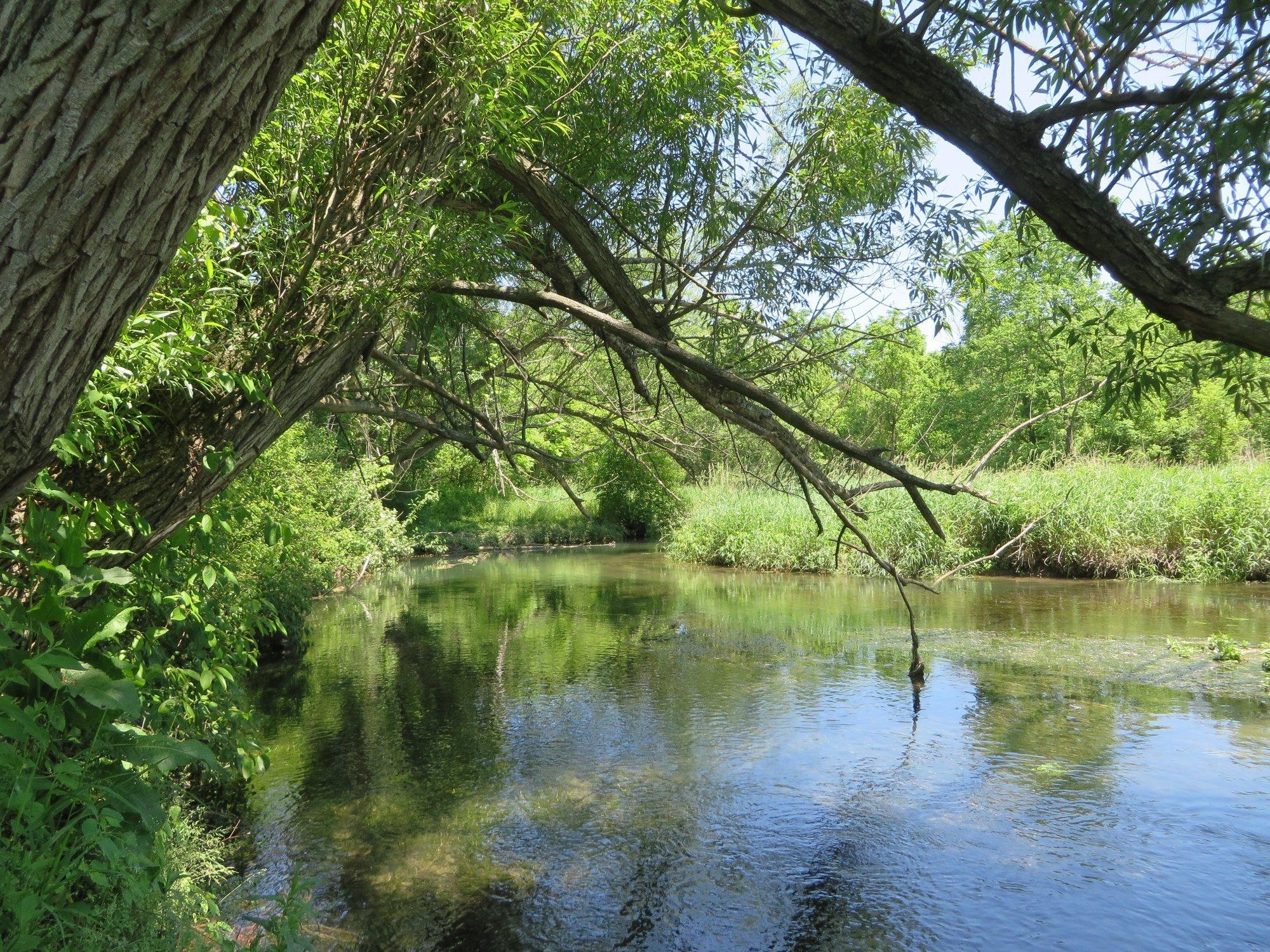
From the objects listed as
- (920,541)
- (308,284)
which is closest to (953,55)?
(308,284)

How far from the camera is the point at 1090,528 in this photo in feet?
50.9

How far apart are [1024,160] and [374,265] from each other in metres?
2.15

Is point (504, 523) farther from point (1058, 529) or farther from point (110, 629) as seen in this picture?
point (110, 629)

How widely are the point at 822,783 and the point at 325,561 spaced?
26.6 ft

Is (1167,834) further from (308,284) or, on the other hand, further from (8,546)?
(8,546)

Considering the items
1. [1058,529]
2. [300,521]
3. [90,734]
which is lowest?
[90,734]

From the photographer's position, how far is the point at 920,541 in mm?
16688

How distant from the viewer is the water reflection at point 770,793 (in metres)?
4.66


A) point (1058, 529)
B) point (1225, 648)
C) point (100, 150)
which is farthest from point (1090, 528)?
point (100, 150)

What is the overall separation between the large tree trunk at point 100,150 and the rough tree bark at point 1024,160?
1425mm

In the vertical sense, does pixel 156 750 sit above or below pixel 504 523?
below

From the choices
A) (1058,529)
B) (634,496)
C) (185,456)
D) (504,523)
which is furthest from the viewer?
(504,523)

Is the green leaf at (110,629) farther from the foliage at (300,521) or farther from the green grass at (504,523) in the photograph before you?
the green grass at (504,523)

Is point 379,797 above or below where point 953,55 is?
below
